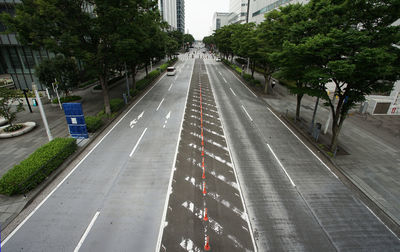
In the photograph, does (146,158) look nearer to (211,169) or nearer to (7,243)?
(211,169)

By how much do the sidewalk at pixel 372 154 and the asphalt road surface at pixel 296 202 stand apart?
4.19 ft

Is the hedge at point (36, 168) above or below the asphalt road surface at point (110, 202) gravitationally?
above

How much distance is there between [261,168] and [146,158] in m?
8.04

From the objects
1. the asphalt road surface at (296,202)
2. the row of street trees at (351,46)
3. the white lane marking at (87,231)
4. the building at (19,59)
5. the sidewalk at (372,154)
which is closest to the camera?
the white lane marking at (87,231)

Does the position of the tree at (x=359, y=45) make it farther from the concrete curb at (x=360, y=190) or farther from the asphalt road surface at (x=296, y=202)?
the asphalt road surface at (x=296, y=202)

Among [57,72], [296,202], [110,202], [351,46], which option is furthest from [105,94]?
[351,46]

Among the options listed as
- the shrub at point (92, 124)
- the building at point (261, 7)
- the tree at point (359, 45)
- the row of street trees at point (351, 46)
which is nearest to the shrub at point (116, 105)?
the shrub at point (92, 124)

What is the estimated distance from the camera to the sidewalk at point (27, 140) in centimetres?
963

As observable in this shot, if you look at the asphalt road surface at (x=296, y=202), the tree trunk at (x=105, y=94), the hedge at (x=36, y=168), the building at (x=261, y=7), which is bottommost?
the asphalt road surface at (x=296, y=202)

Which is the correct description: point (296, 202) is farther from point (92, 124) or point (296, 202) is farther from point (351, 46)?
point (92, 124)

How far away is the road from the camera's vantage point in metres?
7.99

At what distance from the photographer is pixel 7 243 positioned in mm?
7844

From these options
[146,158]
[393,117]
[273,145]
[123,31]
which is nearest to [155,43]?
[123,31]

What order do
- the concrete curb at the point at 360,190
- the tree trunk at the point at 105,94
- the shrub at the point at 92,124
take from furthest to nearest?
the tree trunk at the point at 105,94, the shrub at the point at 92,124, the concrete curb at the point at 360,190
